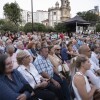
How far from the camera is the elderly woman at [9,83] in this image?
3672 mm

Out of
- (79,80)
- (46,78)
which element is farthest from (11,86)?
(46,78)

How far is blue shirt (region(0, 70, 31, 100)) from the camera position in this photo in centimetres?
366

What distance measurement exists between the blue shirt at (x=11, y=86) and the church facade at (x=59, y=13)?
327 feet

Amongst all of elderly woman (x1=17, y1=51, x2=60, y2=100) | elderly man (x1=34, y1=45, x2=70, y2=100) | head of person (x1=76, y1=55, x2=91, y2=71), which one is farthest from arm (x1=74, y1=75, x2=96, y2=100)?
elderly man (x1=34, y1=45, x2=70, y2=100)

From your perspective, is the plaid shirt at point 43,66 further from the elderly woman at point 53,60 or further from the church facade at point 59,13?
the church facade at point 59,13

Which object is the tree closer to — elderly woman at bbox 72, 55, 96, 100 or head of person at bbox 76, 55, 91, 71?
head of person at bbox 76, 55, 91, 71

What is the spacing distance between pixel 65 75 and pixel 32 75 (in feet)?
6.95

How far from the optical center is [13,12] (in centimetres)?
4912

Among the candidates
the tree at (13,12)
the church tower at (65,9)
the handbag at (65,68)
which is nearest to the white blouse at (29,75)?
the handbag at (65,68)

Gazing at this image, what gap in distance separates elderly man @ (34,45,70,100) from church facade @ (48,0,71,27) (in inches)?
3832

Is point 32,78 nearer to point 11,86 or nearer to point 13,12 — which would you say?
point 11,86

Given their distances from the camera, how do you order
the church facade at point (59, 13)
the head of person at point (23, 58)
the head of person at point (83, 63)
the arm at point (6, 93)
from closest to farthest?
the arm at point (6, 93)
the head of person at point (83, 63)
the head of person at point (23, 58)
the church facade at point (59, 13)

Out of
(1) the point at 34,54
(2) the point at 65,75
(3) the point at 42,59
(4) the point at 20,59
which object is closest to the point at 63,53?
(1) the point at 34,54

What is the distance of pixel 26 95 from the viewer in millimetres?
3973
